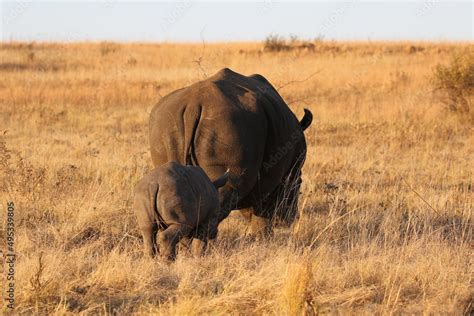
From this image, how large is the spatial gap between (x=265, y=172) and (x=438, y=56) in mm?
22053

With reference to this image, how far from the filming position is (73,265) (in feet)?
16.8

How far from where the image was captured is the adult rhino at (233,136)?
19.2 ft

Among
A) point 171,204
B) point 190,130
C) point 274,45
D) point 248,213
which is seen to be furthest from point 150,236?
point 274,45

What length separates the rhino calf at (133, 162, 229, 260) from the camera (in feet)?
16.7

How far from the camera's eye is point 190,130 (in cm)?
588

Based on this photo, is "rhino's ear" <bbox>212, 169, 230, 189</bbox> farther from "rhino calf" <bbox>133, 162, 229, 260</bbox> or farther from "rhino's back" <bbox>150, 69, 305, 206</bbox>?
"rhino's back" <bbox>150, 69, 305, 206</bbox>

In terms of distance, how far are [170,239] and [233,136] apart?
1.08 m

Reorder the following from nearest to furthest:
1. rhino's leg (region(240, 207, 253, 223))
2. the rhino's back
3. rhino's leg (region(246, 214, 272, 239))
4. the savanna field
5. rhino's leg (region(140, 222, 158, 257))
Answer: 1. the savanna field
2. rhino's leg (region(140, 222, 158, 257))
3. the rhino's back
4. rhino's leg (region(246, 214, 272, 239))
5. rhino's leg (region(240, 207, 253, 223))

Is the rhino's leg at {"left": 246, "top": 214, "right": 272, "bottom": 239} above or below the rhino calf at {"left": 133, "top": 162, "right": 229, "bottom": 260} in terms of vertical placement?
below

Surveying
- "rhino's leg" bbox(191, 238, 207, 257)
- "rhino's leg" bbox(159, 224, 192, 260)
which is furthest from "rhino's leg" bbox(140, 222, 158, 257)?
"rhino's leg" bbox(191, 238, 207, 257)

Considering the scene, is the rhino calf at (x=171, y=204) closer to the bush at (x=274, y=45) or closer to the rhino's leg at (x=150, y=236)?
the rhino's leg at (x=150, y=236)

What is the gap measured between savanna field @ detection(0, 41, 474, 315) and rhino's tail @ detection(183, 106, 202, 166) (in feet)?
2.36

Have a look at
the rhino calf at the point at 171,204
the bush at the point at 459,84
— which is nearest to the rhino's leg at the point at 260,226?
the rhino calf at the point at 171,204

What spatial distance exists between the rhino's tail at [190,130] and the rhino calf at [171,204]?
60cm
